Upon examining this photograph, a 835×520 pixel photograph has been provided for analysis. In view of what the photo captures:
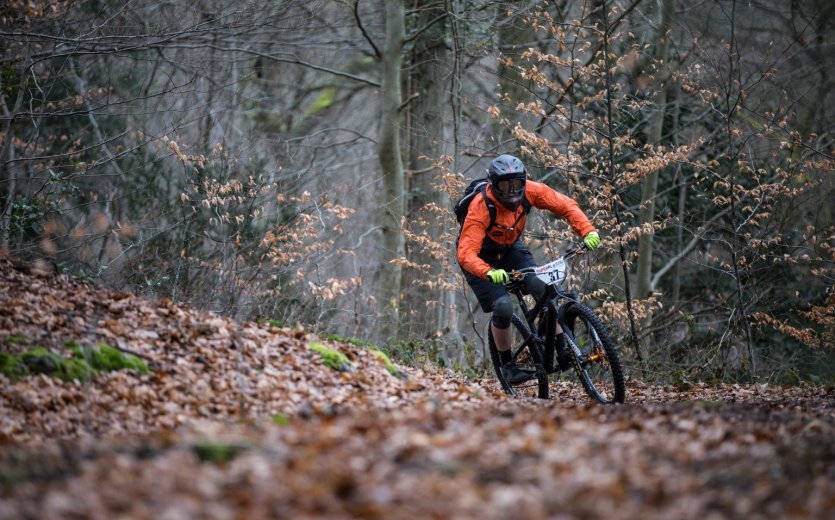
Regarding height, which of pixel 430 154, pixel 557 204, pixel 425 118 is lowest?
pixel 557 204

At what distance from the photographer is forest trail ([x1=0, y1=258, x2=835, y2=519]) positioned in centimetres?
358

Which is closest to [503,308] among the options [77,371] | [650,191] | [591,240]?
[591,240]

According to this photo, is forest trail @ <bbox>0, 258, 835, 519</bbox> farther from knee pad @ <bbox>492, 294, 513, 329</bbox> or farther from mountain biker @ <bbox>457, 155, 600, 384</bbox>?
mountain biker @ <bbox>457, 155, 600, 384</bbox>

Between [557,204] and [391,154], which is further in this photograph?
[391,154]

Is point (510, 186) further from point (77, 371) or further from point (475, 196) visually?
point (77, 371)

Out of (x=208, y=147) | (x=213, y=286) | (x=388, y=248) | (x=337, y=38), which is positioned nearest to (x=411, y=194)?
(x=388, y=248)

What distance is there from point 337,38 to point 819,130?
34.0 feet

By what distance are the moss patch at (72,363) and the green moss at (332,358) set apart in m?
1.88

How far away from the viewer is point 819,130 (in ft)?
57.5

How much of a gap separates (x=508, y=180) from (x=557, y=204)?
2.35 ft

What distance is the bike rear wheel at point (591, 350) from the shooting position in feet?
26.5

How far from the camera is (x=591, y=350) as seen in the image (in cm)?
831

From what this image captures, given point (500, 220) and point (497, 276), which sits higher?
point (500, 220)

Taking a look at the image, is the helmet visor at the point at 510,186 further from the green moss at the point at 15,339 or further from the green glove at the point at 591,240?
the green moss at the point at 15,339
